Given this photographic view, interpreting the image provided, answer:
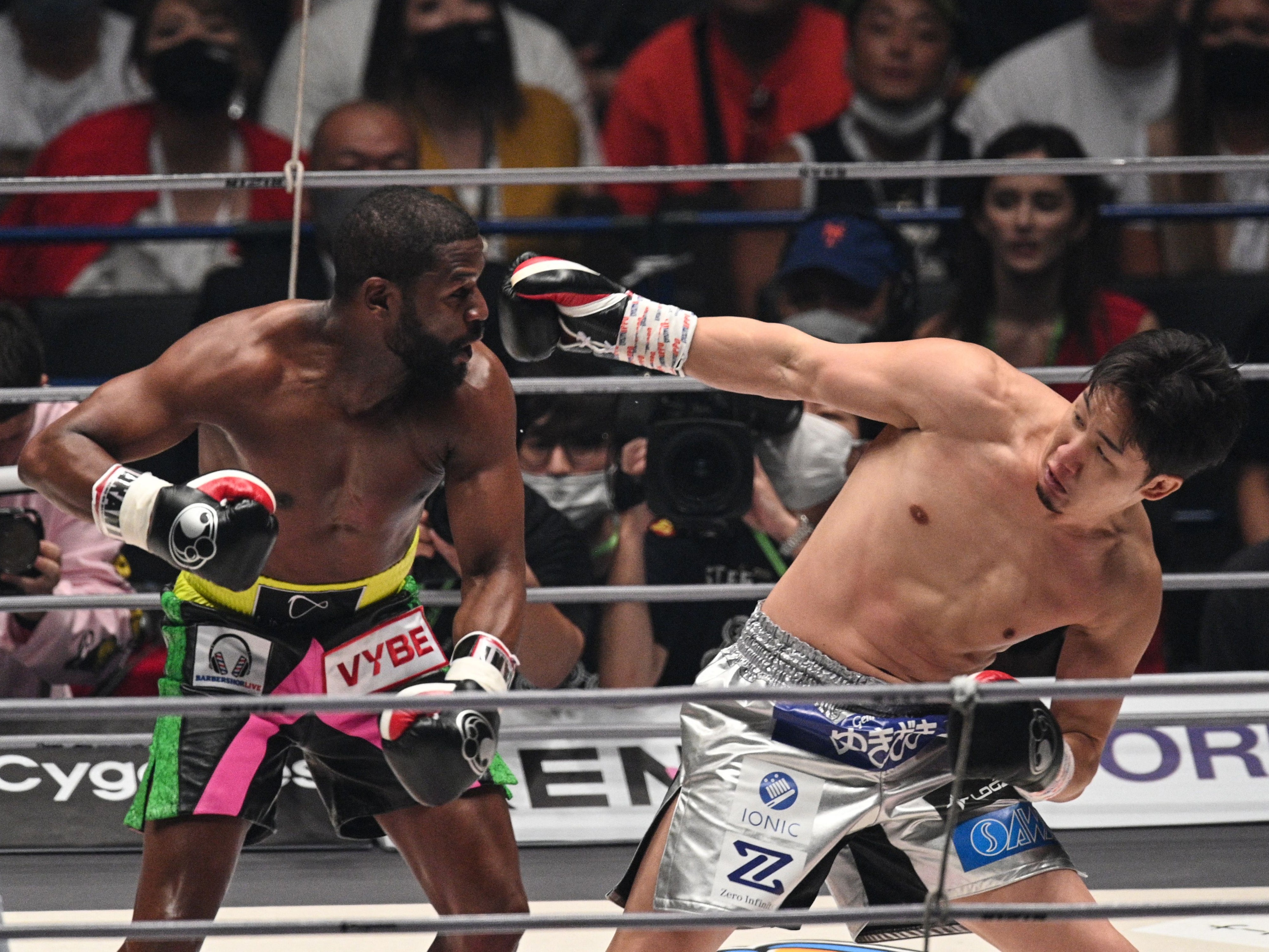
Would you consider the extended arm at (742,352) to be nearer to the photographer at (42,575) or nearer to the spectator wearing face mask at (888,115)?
the photographer at (42,575)

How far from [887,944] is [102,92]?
3384 millimetres

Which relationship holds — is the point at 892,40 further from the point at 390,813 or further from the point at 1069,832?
the point at 390,813

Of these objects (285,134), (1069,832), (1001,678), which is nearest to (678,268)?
(285,134)

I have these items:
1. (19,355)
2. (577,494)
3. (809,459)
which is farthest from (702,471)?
(19,355)

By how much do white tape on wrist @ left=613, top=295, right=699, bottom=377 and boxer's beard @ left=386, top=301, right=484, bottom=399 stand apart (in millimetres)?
255

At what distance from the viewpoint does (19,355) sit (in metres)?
3.14

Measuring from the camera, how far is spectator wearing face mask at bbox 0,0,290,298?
4227mm

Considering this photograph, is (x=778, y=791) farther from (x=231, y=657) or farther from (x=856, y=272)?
(x=856, y=272)

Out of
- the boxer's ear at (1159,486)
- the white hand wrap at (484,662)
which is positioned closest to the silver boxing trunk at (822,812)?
the white hand wrap at (484,662)

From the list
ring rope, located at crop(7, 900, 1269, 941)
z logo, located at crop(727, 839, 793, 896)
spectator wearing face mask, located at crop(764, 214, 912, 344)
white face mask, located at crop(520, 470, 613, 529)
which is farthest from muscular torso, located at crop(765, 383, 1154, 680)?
spectator wearing face mask, located at crop(764, 214, 912, 344)

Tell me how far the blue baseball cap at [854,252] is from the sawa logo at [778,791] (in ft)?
5.25

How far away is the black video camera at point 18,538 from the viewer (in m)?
2.85

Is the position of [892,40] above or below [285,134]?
above

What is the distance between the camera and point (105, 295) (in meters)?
3.99
